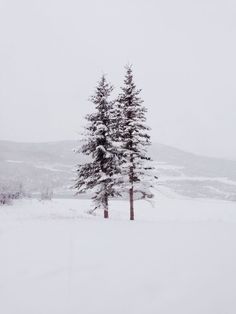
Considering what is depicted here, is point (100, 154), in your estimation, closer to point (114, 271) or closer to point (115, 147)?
point (115, 147)

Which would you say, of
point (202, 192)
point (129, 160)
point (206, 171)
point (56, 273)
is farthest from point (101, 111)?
point (206, 171)

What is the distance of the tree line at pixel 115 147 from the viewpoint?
24656 mm

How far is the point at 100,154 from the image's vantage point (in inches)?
999

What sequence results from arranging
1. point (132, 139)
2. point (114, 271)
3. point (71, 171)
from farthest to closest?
→ point (71, 171)
point (132, 139)
point (114, 271)

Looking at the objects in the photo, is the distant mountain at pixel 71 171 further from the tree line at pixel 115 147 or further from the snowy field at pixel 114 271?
the snowy field at pixel 114 271

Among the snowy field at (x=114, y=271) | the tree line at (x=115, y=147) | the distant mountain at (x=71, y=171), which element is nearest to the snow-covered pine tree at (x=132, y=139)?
the tree line at (x=115, y=147)

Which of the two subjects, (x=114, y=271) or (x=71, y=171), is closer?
(x=114, y=271)

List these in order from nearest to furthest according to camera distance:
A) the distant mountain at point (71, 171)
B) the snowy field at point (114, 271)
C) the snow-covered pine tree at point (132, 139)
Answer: the snowy field at point (114, 271), the snow-covered pine tree at point (132, 139), the distant mountain at point (71, 171)

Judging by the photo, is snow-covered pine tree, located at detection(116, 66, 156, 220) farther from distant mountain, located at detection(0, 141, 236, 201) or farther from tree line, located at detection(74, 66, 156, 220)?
distant mountain, located at detection(0, 141, 236, 201)

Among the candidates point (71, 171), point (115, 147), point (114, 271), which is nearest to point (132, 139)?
point (115, 147)

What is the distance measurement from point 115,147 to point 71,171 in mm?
33125

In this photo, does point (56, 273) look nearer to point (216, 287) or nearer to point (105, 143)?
point (216, 287)

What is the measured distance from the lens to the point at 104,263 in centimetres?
969

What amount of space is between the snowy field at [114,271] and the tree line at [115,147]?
9.94 metres
